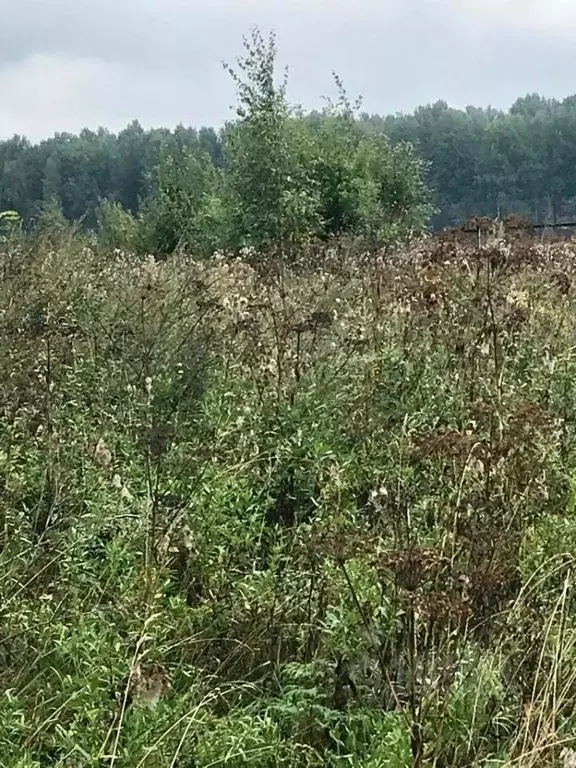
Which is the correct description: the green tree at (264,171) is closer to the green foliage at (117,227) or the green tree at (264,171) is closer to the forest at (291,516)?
the green foliage at (117,227)

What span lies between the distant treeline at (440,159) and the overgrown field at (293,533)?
4899 centimetres

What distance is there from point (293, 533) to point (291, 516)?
0.23 meters

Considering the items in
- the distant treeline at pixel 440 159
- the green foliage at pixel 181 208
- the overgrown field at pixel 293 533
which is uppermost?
the distant treeline at pixel 440 159

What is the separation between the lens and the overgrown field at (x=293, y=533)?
2.78m

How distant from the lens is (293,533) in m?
4.06

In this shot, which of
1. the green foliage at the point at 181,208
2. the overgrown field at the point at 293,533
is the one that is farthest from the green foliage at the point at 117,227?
the overgrown field at the point at 293,533

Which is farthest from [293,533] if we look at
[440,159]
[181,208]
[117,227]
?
[440,159]

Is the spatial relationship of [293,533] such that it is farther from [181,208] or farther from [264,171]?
[181,208]

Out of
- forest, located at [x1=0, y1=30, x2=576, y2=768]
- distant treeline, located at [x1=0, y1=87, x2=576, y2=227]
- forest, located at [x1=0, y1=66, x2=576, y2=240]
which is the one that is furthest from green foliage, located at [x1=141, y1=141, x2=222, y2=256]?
distant treeline, located at [x1=0, y1=87, x2=576, y2=227]

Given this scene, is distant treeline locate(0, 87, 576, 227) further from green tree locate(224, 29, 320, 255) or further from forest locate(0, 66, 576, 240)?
green tree locate(224, 29, 320, 255)

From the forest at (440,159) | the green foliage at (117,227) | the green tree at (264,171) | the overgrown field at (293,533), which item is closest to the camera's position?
the overgrown field at (293,533)

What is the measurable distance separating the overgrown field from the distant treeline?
161ft

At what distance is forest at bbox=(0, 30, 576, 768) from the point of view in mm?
2787

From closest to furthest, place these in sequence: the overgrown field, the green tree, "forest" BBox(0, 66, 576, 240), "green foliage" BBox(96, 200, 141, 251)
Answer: the overgrown field, the green tree, "green foliage" BBox(96, 200, 141, 251), "forest" BBox(0, 66, 576, 240)
